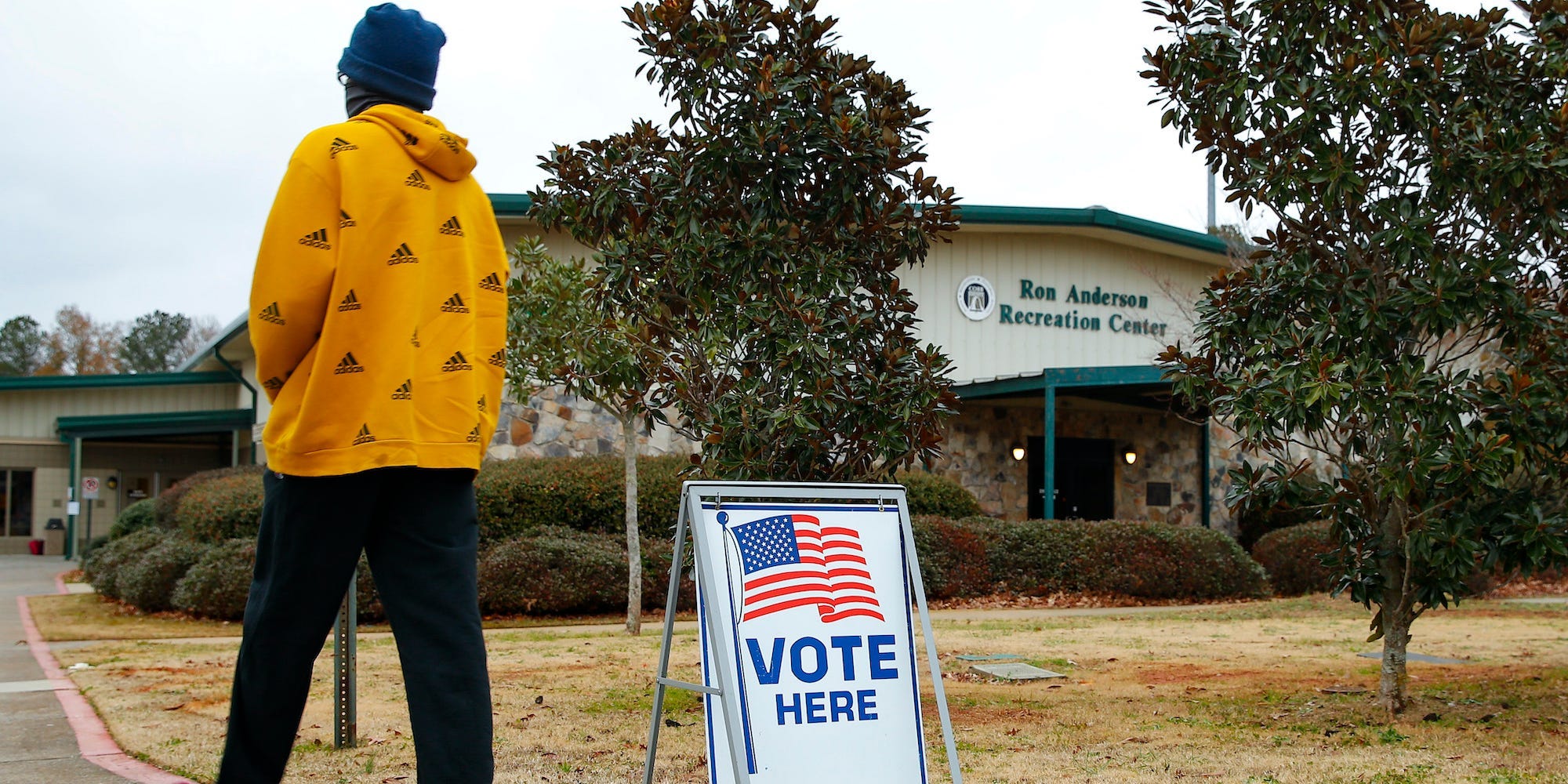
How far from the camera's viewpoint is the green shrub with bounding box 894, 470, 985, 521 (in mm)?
17094

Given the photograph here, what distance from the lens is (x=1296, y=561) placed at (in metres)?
17.2

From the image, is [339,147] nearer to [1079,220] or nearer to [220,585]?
[220,585]

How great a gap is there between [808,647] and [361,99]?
2.01 meters

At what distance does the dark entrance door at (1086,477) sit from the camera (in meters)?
21.5

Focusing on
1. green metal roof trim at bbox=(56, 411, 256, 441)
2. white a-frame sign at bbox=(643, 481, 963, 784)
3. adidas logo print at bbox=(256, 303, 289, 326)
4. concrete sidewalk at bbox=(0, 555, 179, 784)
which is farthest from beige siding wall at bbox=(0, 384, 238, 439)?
adidas logo print at bbox=(256, 303, 289, 326)

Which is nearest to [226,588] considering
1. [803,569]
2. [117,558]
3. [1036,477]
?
[117,558]

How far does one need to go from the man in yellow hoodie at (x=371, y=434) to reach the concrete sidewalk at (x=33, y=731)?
2448 mm

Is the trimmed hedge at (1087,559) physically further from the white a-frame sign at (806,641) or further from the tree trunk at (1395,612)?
the white a-frame sign at (806,641)

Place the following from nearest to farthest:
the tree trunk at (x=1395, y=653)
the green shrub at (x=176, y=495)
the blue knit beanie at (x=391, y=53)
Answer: the blue knit beanie at (x=391, y=53)
the tree trunk at (x=1395, y=653)
the green shrub at (x=176, y=495)

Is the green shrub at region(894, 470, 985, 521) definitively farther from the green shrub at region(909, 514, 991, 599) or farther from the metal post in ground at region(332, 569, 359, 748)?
the metal post in ground at region(332, 569, 359, 748)

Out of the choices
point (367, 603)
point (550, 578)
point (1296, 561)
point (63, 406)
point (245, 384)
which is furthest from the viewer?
point (63, 406)

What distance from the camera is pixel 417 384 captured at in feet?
8.87

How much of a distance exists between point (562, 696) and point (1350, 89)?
514cm

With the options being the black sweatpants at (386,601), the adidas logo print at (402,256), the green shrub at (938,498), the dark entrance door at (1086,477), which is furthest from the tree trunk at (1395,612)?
the dark entrance door at (1086,477)
